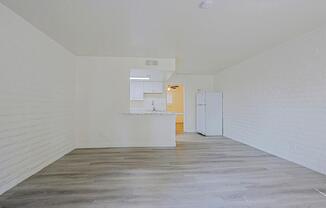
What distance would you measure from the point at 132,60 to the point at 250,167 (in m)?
3.82

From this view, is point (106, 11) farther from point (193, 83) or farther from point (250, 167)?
point (193, 83)

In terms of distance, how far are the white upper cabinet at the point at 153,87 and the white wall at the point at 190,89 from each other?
2.93ft

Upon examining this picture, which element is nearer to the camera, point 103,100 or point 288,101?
point 288,101

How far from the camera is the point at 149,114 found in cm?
558

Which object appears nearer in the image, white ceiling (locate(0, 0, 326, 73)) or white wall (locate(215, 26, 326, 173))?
white ceiling (locate(0, 0, 326, 73))

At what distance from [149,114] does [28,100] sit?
9.79ft

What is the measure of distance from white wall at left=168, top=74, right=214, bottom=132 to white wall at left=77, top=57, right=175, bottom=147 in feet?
11.3

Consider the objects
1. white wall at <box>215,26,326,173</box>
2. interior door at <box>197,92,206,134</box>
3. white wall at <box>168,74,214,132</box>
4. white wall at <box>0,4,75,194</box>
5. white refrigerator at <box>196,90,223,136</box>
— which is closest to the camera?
white wall at <box>0,4,75,194</box>

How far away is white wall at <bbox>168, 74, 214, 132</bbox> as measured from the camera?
28.5 feet

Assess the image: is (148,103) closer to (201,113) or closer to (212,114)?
(201,113)

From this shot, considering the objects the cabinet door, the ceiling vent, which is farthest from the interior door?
the ceiling vent

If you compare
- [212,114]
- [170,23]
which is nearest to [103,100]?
[170,23]

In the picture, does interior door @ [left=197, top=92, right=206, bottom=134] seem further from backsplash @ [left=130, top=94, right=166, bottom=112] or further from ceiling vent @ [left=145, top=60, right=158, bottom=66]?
ceiling vent @ [left=145, top=60, right=158, bottom=66]

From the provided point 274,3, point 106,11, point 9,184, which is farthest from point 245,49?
point 9,184
